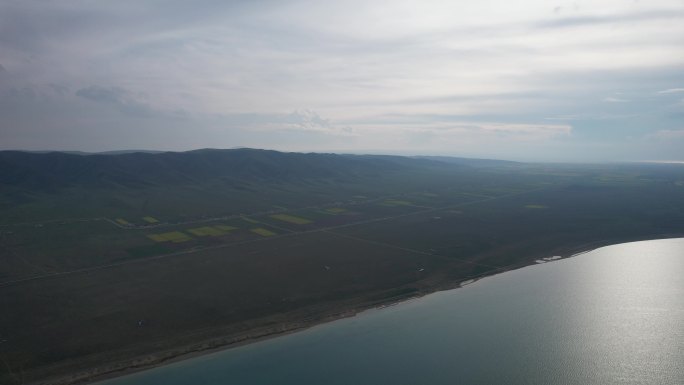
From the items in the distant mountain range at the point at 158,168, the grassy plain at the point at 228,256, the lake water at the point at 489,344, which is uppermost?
the distant mountain range at the point at 158,168

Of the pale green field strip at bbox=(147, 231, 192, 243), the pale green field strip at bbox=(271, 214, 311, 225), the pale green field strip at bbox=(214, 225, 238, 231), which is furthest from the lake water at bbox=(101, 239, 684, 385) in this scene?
the pale green field strip at bbox=(214, 225, 238, 231)

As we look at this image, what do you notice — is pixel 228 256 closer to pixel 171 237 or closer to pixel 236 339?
pixel 171 237

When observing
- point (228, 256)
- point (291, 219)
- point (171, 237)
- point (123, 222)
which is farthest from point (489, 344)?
point (123, 222)

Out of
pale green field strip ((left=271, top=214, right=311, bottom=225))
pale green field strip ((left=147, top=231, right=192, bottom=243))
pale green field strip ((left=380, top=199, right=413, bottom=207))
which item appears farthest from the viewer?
pale green field strip ((left=380, top=199, right=413, bottom=207))

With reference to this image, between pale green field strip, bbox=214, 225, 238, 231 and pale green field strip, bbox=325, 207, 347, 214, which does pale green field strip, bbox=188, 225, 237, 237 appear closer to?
pale green field strip, bbox=214, 225, 238, 231

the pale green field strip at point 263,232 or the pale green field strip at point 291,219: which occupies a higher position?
the pale green field strip at point 291,219

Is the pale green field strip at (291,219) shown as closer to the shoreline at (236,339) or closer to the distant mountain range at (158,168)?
the shoreline at (236,339)

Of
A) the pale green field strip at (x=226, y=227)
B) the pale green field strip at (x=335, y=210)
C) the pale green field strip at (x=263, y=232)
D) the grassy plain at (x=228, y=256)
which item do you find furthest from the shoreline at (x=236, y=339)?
the pale green field strip at (x=335, y=210)
